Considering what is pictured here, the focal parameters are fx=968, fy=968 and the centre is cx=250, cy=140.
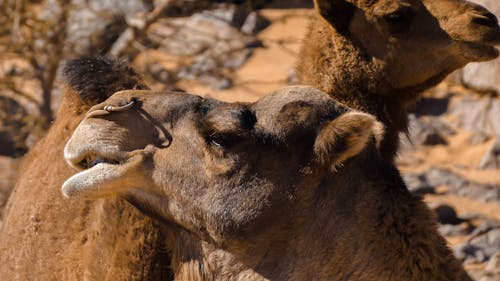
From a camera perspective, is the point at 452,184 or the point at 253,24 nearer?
the point at 452,184

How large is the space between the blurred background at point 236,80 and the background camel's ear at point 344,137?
3.74m

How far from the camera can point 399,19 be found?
6141mm

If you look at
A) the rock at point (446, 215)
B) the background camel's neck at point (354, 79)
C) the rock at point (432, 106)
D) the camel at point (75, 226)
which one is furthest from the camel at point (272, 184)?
the rock at point (432, 106)

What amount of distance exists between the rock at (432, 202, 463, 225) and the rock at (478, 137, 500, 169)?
4.94 ft

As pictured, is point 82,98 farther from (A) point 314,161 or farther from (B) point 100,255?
(A) point 314,161

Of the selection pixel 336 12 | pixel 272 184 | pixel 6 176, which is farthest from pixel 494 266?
pixel 6 176

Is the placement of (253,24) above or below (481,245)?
below

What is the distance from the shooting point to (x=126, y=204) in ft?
12.6

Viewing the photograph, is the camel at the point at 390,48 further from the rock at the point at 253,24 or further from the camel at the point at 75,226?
the rock at the point at 253,24

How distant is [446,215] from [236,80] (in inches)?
201

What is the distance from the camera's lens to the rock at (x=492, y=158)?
390 inches

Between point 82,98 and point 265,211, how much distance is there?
136 cm

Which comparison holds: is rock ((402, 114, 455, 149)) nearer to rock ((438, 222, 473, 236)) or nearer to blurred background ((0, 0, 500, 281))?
blurred background ((0, 0, 500, 281))

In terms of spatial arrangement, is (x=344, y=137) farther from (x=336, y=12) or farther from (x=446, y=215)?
(x=446, y=215)
